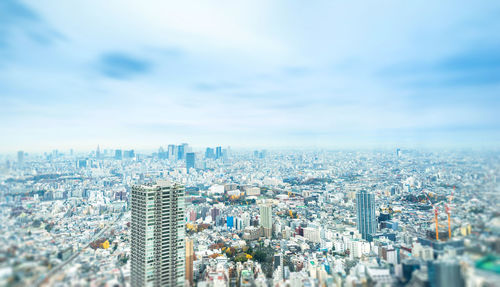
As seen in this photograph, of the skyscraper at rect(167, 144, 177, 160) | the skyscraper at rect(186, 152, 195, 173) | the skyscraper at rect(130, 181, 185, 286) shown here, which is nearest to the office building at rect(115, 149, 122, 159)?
the skyscraper at rect(167, 144, 177, 160)

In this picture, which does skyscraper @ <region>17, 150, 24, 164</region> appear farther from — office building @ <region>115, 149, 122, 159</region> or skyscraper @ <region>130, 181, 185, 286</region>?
office building @ <region>115, 149, 122, 159</region>

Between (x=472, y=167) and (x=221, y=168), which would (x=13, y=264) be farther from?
(x=221, y=168)

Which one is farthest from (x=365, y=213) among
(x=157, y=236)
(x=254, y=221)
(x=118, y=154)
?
(x=118, y=154)

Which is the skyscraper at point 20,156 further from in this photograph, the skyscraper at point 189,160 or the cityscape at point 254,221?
the skyscraper at point 189,160

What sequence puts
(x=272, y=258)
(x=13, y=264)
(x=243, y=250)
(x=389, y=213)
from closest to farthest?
1. (x=13, y=264)
2. (x=272, y=258)
3. (x=243, y=250)
4. (x=389, y=213)

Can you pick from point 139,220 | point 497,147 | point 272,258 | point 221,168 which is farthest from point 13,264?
point 221,168

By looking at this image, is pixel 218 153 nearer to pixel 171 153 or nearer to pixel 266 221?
pixel 171 153

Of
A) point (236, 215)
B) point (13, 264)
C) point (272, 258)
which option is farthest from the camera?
point (236, 215)
